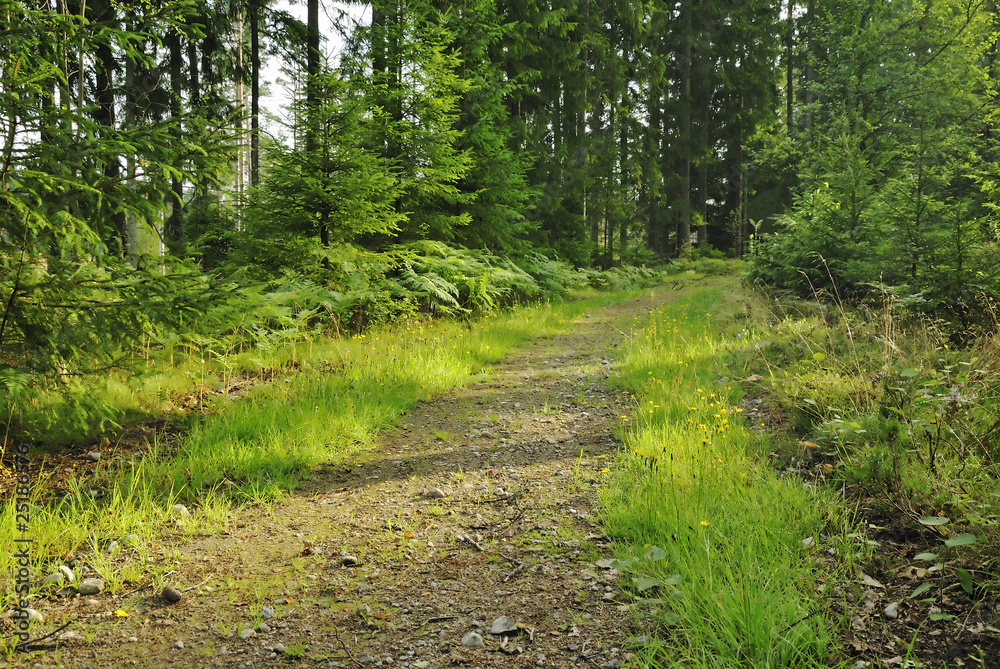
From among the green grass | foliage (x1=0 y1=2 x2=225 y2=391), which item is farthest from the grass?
the green grass

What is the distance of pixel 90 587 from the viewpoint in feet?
9.44

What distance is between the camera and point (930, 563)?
9.14 feet

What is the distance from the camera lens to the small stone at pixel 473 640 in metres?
2.53

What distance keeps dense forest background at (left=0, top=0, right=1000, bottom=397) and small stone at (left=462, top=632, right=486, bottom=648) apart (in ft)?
9.68

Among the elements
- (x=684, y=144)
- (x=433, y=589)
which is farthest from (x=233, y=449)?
(x=684, y=144)

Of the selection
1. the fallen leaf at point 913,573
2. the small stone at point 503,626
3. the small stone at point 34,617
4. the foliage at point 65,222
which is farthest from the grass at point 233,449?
the fallen leaf at point 913,573

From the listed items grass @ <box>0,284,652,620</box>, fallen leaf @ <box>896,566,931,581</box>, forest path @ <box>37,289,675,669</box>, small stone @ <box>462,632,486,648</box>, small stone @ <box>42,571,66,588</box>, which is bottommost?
small stone @ <box>462,632,486,648</box>

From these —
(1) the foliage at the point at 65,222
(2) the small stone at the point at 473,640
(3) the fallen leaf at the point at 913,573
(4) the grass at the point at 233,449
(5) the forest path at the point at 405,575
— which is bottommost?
(2) the small stone at the point at 473,640

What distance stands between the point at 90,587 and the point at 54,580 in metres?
0.19

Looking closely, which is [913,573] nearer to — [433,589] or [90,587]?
[433,589]

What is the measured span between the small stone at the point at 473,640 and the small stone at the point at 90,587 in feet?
6.69

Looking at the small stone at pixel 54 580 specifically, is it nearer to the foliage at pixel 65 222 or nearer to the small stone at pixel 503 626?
the foliage at pixel 65 222

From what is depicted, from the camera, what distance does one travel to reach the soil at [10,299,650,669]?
8.16ft

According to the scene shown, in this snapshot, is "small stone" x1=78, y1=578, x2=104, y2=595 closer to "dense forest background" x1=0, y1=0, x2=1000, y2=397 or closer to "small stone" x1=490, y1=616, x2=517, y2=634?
"dense forest background" x1=0, y1=0, x2=1000, y2=397
